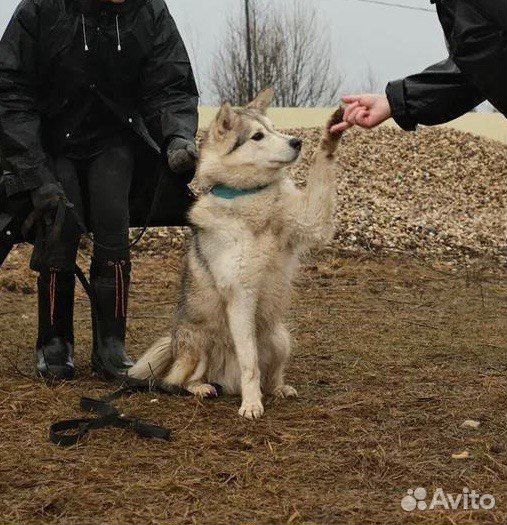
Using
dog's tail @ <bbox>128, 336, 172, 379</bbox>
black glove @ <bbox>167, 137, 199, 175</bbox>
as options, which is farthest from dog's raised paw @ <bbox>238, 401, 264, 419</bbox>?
black glove @ <bbox>167, 137, 199, 175</bbox>

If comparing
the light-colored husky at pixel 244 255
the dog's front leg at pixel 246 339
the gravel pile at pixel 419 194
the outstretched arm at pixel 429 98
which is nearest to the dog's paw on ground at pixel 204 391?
the light-colored husky at pixel 244 255

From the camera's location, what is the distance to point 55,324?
5.60 meters

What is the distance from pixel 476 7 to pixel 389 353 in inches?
131

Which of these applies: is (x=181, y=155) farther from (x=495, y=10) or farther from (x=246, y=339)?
(x=495, y=10)

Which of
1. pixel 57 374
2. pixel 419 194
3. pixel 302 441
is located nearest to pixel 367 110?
pixel 302 441

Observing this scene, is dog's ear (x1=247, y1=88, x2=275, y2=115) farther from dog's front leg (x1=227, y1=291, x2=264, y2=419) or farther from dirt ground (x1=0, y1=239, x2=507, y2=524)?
dirt ground (x1=0, y1=239, x2=507, y2=524)

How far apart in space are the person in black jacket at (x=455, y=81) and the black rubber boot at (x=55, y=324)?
2.15 m

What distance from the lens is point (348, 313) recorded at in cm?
777

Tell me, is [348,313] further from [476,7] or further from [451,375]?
[476,7]

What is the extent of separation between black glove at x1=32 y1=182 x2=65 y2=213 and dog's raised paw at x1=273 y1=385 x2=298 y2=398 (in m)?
1.58

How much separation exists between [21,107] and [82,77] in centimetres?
39

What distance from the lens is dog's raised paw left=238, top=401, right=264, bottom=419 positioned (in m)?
4.51

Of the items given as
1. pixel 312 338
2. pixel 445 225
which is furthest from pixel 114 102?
pixel 445 225

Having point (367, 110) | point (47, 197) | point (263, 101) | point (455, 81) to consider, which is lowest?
point (47, 197)
